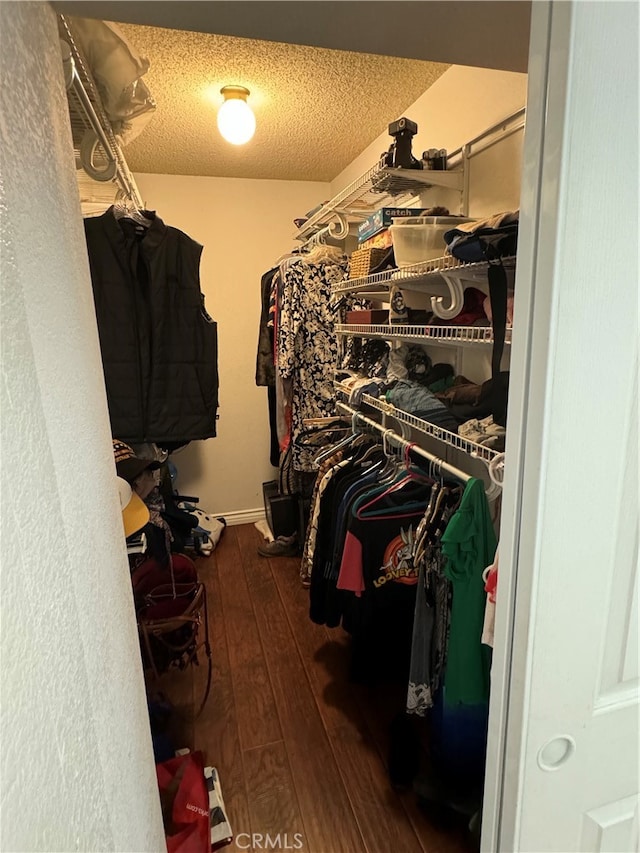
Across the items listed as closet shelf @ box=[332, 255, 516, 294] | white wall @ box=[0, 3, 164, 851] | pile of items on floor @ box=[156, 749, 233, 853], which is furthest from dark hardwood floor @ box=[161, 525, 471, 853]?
closet shelf @ box=[332, 255, 516, 294]

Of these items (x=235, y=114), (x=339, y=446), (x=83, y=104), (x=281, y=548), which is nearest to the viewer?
(x=83, y=104)

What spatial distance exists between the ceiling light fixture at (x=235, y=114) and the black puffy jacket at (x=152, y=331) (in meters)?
0.63

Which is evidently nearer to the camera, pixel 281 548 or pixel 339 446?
pixel 339 446

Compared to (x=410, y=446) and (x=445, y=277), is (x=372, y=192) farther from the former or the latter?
(x=410, y=446)

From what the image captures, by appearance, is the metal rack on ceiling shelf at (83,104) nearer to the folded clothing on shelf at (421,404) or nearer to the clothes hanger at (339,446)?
the folded clothing on shelf at (421,404)

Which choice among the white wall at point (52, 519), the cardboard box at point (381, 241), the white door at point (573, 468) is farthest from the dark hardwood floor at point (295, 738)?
the cardboard box at point (381, 241)

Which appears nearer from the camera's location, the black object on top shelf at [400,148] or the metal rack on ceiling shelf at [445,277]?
the metal rack on ceiling shelf at [445,277]

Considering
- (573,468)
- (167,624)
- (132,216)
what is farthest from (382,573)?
(132,216)

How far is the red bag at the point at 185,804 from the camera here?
4.33 ft

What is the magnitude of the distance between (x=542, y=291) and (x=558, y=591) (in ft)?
1.30

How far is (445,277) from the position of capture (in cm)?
134

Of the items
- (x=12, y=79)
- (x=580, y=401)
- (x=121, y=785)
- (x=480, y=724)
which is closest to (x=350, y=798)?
(x=480, y=724)

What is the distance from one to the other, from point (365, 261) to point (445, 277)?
0.59m

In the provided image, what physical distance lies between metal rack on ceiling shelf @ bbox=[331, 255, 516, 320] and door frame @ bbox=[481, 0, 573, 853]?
0.58m
